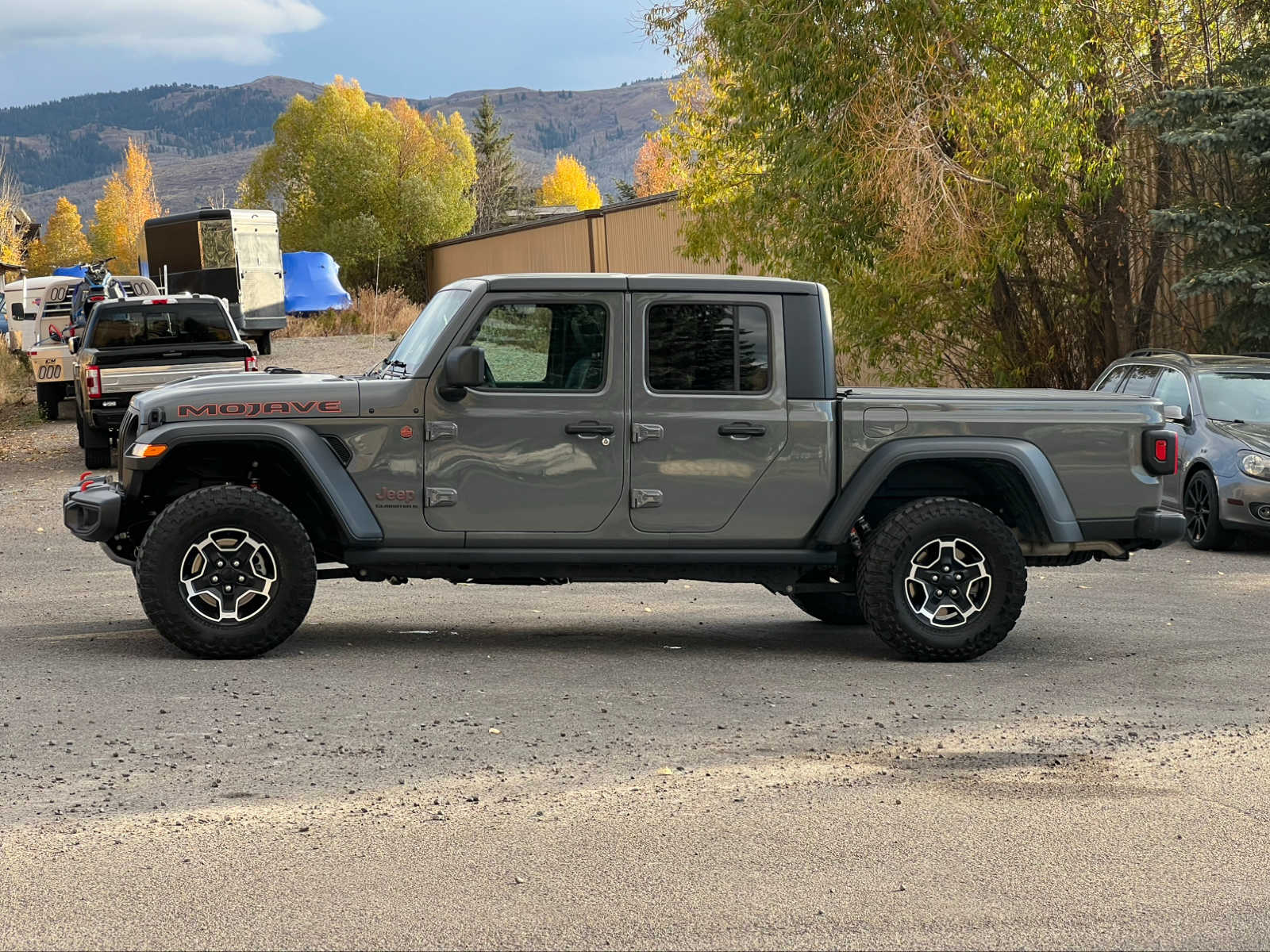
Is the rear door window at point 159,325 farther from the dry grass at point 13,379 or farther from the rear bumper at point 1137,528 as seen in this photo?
the rear bumper at point 1137,528

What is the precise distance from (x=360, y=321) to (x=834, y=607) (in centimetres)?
4018

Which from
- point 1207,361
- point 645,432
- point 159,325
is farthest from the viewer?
point 159,325

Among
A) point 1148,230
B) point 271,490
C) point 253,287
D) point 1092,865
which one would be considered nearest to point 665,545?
point 271,490

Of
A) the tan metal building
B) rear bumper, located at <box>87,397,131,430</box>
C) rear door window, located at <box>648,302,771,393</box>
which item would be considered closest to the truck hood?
rear door window, located at <box>648,302,771,393</box>

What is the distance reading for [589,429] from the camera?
797cm

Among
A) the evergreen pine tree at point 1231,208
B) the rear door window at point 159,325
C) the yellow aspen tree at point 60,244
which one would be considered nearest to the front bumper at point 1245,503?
the evergreen pine tree at point 1231,208

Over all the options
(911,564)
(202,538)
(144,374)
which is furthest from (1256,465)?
(144,374)

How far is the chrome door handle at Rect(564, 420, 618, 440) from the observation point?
7973mm

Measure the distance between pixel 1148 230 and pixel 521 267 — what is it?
32.5 metres

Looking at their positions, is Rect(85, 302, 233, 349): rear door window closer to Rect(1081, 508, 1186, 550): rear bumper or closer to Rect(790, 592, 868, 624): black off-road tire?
Rect(790, 592, 868, 624): black off-road tire

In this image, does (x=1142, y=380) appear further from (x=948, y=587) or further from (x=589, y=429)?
(x=589, y=429)

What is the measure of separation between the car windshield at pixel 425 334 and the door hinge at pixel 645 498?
4.20 feet

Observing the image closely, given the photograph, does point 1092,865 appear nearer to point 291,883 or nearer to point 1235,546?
point 291,883

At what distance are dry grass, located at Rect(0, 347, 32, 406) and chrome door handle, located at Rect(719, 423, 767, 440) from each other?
24389 mm
